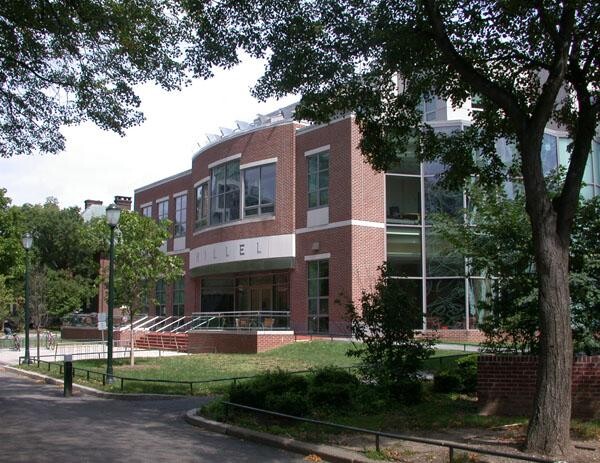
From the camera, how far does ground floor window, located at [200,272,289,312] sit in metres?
32.4

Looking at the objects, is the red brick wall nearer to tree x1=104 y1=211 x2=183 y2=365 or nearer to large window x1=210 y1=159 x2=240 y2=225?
large window x1=210 y1=159 x2=240 y2=225

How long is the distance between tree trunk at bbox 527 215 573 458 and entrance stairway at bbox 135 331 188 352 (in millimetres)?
24223

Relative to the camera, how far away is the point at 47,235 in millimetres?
67625

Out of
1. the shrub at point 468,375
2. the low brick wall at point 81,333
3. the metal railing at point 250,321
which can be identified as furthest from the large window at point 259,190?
the shrub at point 468,375

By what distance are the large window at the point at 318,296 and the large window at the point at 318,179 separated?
2.71 meters

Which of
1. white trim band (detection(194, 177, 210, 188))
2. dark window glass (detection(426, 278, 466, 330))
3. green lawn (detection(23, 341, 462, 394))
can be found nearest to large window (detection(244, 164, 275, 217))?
white trim band (detection(194, 177, 210, 188))

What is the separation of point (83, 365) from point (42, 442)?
1521cm

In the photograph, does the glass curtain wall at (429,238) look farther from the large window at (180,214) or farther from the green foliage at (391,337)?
the large window at (180,214)

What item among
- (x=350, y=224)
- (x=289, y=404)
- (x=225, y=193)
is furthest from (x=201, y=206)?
(x=289, y=404)

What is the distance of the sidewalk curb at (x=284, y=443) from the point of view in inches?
344

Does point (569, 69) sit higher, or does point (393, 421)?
point (569, 69)

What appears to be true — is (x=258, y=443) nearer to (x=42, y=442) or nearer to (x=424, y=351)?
(x=42, y=442)

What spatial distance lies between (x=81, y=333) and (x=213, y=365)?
24.4m

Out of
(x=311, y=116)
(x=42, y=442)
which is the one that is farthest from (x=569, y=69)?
(x=42, y=442)
